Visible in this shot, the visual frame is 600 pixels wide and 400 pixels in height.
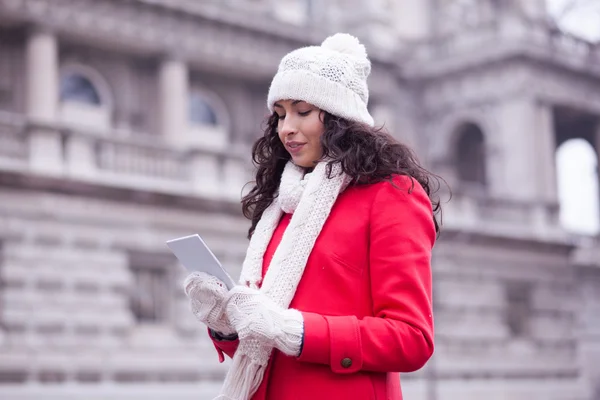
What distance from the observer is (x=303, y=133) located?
3842 mm

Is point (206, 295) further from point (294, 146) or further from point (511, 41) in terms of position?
point (511, 41)

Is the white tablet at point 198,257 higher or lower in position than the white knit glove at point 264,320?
higher

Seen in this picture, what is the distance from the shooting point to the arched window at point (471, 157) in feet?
109

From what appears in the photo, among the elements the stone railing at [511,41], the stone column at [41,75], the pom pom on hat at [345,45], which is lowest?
the pom pom on hat at [345,45]

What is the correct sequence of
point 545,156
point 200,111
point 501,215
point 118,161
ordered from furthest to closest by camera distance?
1. point 545,156
2. point 501,215
3. point 200,111
4. point 118,161

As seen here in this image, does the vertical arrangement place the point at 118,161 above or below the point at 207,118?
below

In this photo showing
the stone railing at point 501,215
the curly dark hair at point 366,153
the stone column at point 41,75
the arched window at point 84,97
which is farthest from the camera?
the stone railing at point 501,215

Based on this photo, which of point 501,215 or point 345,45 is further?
point 501,215

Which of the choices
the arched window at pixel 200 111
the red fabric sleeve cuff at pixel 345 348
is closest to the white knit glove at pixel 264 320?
the red fabric sleeve cuff at pixel 345 348

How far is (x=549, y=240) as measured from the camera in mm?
28719

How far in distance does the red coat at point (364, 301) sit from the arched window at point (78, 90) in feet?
72.8

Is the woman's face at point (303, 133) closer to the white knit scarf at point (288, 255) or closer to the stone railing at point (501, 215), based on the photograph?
the white knit scarf at point (288, 255)

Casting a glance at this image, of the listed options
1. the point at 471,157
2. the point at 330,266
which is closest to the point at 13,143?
the point at 330,266

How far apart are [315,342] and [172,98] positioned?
22203 mm
